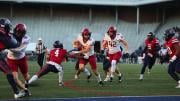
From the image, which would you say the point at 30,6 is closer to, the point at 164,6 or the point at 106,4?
the point at 106,4

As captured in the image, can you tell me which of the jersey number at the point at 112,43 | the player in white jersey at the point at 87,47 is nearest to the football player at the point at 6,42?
the player in white jersey at the point at 87,47

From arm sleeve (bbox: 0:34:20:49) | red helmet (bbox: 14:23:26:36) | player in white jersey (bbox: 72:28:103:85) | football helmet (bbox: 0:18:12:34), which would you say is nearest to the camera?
football helmet (bbox: 0:18:12:34)

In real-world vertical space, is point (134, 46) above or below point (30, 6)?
below

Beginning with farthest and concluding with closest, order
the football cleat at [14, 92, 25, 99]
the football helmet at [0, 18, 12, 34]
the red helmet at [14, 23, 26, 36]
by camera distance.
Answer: the red helmet at [14, 23, 26, 36] < the football cleat at [14, 92, 25, 99] < the football helmet at [0, 18, 12, 34]

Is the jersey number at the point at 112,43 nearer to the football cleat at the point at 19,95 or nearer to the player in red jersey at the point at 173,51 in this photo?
the player in red jersey at the point at 173,51

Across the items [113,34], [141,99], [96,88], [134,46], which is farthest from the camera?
[134,46]

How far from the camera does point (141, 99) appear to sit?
42.6 feet

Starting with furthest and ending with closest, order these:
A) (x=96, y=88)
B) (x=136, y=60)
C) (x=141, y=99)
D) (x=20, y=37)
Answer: (x=136, y=60) < (x=96, y=88) < (x=20, y=37) < (x=141, y=99)

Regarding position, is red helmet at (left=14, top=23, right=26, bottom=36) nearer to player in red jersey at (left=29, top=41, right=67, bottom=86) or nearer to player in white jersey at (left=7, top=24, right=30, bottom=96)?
player in white jersey at (left=7, top=24, right=30, bottom=96)

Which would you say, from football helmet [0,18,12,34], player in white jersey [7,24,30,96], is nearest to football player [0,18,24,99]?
football helmet [0,18,12,34]

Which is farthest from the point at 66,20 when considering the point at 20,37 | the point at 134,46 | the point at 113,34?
the point at 20,37

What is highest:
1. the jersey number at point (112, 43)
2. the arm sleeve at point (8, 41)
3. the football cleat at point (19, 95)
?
the arm sleeve at point (8, 41)

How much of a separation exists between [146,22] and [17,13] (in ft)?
50.1

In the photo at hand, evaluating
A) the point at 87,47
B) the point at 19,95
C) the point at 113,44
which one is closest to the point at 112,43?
the point at 113,44
